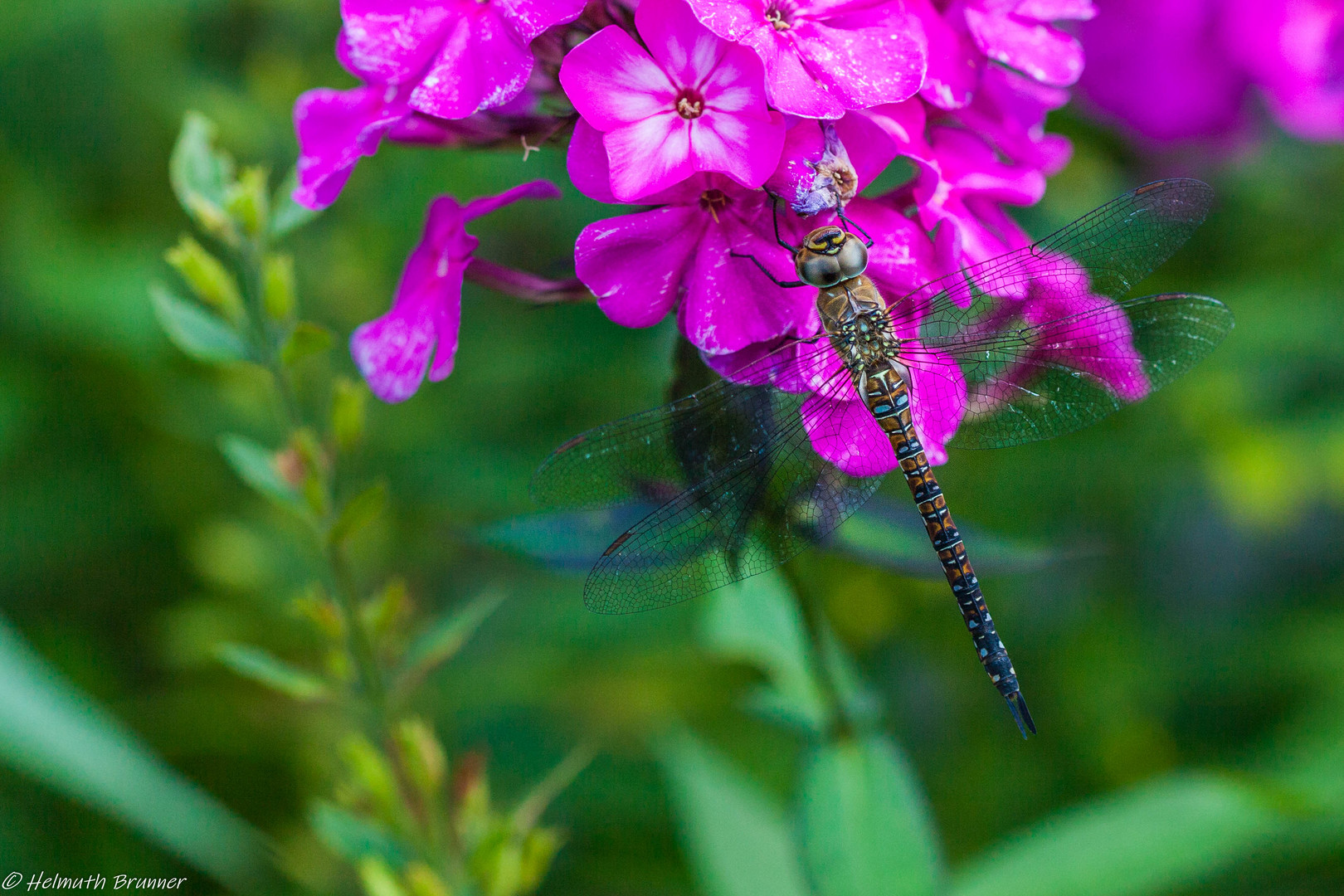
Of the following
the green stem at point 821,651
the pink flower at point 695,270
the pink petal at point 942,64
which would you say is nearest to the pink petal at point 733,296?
the pink flower at point 695,270

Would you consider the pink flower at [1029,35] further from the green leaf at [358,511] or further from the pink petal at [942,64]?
the green leaf at [358,511]

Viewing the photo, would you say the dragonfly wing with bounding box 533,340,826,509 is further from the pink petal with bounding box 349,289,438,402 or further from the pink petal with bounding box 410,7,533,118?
the pink petal with bounding box 410,7,533,118

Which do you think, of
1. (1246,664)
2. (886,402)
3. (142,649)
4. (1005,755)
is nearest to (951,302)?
(886,402)

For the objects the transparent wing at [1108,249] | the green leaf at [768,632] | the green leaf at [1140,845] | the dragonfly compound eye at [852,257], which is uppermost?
the dragonfly compound eye at [852,257]

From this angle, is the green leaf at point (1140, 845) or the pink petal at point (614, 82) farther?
the green leaf at point (1140, 845)

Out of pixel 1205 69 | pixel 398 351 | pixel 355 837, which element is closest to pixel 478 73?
pixel 398 351

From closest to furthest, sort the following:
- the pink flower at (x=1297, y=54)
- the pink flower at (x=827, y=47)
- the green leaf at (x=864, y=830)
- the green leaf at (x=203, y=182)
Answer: the pink flower at (x=827, y=47) → the green leaf at (x=203, y=182) → the green leaf at (x=864, y=830) → the pink flower at (x=1297, y=54)

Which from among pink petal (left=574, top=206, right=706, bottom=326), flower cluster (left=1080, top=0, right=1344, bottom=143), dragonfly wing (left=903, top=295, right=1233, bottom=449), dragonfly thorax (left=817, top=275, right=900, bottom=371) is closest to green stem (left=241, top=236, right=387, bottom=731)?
pink petal (left=574, top=206, right=706, bottom=326)
